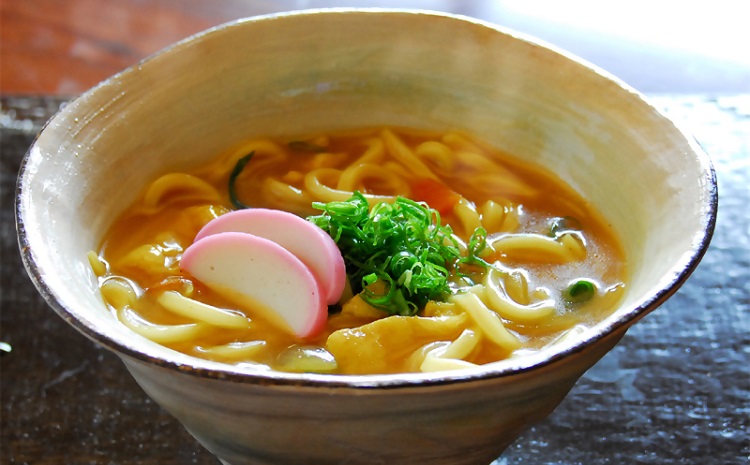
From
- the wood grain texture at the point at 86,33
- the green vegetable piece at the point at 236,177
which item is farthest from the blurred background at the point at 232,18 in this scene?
the green vegetable piece at the point at 236,177

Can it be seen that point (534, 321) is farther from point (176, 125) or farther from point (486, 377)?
point (176, 125)

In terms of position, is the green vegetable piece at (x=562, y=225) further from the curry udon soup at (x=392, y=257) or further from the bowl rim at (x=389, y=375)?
the bowl rim at (x=389, y=375)

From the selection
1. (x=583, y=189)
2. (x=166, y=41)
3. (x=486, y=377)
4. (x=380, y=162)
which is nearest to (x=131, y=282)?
(x=380, y=162)

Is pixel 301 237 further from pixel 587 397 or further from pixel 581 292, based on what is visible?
pixel 587 397

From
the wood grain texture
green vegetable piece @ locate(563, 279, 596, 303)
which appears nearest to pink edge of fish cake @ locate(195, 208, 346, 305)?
green vegetable piece @ locate(563, 279, 596, 303)

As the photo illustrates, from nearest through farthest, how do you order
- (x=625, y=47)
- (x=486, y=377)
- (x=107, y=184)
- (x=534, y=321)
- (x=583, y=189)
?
1. (x=486, y=377)
2. (x=534, y=321)
3. (x=107, y=184)
4. (x=583, y=189)
5. (x=625, y=47)
